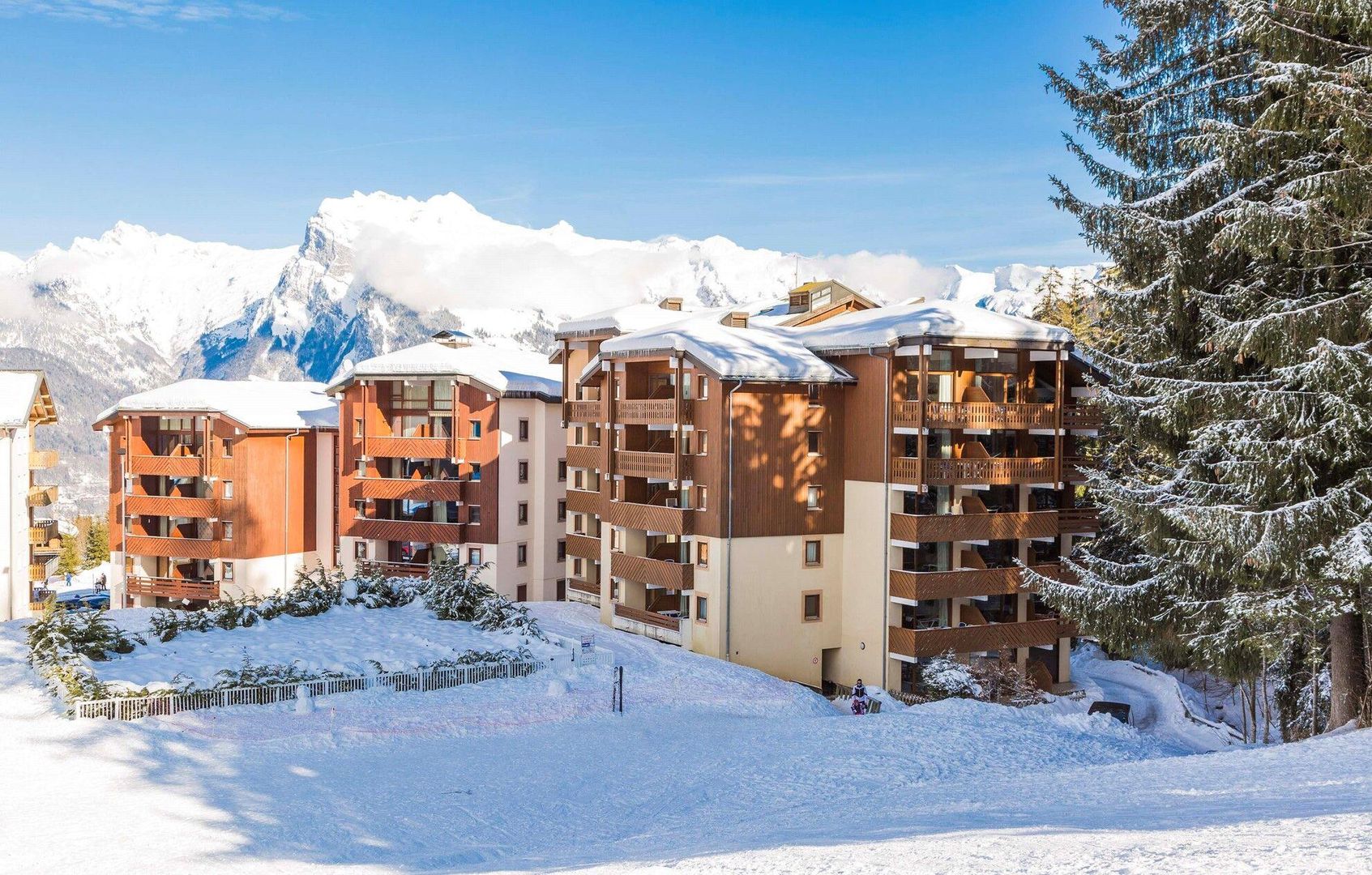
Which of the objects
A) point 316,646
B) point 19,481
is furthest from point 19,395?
point 316,646

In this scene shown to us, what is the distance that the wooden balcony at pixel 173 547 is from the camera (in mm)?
55062

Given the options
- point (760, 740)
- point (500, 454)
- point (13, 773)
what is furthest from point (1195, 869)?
point (500, 454)

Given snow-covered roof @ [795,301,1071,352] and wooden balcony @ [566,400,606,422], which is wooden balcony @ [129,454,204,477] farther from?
snow-covered roof @ [795,301,1071,352]

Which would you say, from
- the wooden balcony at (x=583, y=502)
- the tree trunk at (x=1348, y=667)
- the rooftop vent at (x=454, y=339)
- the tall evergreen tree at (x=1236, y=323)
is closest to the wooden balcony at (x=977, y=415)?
the tall evergreen tree at (x=1236, y=323)

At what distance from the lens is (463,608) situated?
35125 millimetres

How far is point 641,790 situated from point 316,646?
41.8 feet

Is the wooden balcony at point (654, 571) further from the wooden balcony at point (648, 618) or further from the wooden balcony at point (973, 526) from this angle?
the wooden balcony at point (973, 526)

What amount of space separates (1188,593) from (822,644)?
18191mm

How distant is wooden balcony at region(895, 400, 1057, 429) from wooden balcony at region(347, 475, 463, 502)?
21.9m

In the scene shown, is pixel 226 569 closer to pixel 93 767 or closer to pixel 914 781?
pixel 93 767

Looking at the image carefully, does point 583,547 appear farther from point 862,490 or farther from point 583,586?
point 862,490

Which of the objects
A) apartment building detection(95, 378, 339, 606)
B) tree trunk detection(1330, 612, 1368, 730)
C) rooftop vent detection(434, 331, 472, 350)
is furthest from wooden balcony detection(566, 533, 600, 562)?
tree trunk detection(1330, 612, 1368, 730)

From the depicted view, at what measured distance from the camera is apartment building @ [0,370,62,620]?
4769cm

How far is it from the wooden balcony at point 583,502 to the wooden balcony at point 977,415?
14.0 meters
